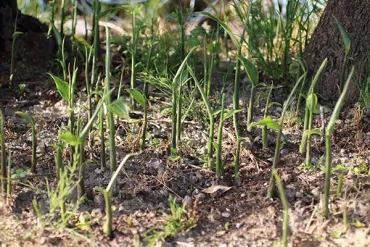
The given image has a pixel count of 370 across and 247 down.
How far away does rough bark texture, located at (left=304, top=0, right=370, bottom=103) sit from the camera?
2.23m

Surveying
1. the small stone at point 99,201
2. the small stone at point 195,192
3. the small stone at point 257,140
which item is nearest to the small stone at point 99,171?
the small stone at point 99,201

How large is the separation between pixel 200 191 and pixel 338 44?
2.85 ft

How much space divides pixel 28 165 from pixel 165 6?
1.71 metres

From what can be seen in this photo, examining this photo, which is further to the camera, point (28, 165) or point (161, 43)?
point (161, 43)

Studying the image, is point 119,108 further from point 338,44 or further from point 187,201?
point 338,44

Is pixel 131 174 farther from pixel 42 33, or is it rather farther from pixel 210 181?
pixel 42 33

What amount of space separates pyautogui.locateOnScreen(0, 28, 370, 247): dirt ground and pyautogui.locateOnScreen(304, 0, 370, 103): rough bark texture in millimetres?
160

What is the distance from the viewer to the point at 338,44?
7.50 feet

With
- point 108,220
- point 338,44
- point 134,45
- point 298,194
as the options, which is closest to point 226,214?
point 298,194

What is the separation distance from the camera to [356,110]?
6.88 ft

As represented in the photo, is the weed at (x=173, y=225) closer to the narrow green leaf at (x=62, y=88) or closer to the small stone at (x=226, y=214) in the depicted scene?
the small stone at (x=226, y=214)

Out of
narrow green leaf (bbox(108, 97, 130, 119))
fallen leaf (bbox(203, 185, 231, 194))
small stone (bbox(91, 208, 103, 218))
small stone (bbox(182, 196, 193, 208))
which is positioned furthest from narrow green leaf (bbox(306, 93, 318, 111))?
small stone (bbox(91, 208, 103, 218))

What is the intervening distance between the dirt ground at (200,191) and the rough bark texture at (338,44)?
0.16 meters

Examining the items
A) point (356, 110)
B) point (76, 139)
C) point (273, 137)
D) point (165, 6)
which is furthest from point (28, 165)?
point (165, 6)
